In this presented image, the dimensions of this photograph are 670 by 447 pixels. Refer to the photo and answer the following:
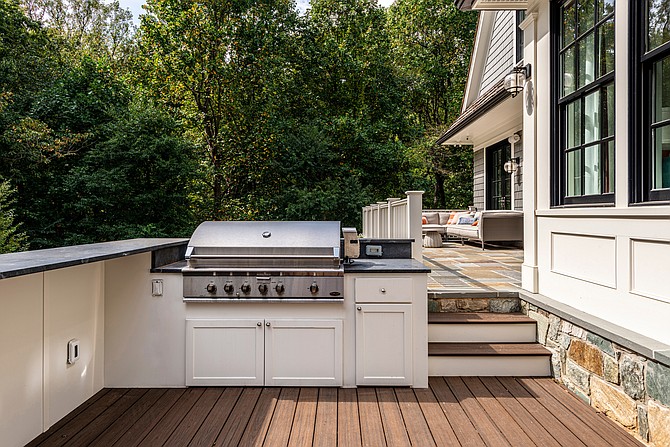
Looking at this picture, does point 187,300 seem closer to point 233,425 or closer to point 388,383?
point 233,425

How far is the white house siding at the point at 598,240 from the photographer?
2.49 m

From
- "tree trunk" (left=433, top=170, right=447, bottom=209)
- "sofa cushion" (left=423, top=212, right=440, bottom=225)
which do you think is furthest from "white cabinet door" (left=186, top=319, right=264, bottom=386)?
"tree trunk" (left=433, top=170, right=447, bottom=209)

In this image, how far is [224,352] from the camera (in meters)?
3.31

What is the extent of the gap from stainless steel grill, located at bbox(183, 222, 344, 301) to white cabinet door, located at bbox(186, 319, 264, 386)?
0.21 metres

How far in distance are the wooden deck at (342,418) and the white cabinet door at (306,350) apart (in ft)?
0.33

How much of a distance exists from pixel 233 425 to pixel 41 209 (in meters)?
9.62

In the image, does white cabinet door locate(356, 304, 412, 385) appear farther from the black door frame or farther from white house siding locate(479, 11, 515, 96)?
white house siding locate(479, 11, 515, 96)

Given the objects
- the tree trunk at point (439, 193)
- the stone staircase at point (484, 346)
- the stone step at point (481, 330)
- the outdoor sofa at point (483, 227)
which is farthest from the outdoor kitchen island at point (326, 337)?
the tree trunk at point (439, 193)

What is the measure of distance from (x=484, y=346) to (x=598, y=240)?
48.4 inches

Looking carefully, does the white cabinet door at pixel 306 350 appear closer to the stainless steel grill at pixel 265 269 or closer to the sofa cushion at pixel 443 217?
the stainless steel grill at pixel 265 269

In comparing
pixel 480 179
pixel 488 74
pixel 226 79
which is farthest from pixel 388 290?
pixel 226 79

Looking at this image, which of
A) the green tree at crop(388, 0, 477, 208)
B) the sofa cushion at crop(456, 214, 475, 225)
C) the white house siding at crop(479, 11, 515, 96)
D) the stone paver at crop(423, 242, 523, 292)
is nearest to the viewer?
the stone paver at crop(423, 242, 523, 292)

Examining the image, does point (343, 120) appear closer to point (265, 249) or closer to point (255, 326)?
point (265, 249)

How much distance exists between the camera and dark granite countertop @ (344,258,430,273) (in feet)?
10.7
